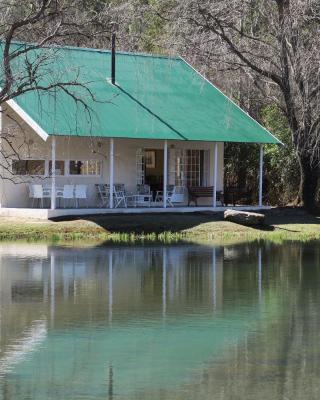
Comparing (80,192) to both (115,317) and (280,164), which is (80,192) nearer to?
(280,164)

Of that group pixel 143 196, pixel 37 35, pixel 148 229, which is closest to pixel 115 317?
pixel 37 35

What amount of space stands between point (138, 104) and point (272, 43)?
457 cm

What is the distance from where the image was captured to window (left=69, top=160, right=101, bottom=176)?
29.2 meters

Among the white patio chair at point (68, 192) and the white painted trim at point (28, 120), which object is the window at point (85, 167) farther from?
the white painted trim at point (28, 120)

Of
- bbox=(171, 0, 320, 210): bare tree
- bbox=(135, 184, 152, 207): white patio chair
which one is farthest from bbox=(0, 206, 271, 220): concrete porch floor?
bbox=(171, 0, 320, 210): bare tree

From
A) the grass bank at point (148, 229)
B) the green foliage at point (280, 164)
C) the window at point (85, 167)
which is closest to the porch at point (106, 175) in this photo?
the window at point (85, 167)

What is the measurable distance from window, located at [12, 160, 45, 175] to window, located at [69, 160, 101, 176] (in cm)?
106

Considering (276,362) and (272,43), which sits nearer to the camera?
(276,362)

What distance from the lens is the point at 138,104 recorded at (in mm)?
29766

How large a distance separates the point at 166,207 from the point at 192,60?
17.5 ft

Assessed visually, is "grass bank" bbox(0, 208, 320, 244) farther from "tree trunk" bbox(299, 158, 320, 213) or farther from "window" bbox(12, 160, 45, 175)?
"tree trunk" bbox(299, 158, 320, 213)

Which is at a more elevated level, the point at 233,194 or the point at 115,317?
the point at 233,194

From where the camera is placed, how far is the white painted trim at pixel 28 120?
2601 cm

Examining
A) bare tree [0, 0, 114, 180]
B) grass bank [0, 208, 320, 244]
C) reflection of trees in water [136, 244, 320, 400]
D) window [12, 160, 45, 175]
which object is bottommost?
reflection of trees in water [136, 244, 320, 400]
